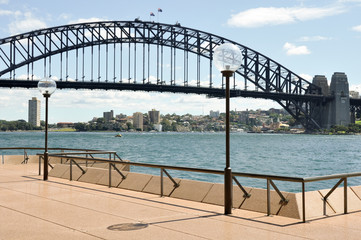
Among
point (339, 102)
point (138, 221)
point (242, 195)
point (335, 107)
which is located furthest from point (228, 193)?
point (339, 102)

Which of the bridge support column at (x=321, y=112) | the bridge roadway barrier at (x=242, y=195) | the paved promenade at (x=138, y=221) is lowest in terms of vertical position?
the paved promenade at (x=138, y=221)

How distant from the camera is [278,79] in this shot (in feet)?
341

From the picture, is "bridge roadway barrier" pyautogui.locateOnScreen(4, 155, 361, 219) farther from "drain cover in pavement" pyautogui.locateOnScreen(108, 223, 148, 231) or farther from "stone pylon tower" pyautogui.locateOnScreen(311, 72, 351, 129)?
"stone pylon tower" pyautogui.locateOnScreen(311, 72, 351, 129)

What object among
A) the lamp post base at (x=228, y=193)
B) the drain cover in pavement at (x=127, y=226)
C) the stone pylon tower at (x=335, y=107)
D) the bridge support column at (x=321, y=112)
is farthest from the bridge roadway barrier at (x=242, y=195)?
the bridge support column at (x=321, y=112)

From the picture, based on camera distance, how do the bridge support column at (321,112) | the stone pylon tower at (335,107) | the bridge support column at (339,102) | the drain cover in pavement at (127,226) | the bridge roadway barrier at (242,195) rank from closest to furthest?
the drain cover in pavement at (127,226)
the bridge roadway barrier at (242,195)
the bridge support column at (339,102)
the stone pylon tower at (335,107)
the bridge support column at (321,112)

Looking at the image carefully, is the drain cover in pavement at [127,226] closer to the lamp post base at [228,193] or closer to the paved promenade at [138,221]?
the paved promenade at [138,221]

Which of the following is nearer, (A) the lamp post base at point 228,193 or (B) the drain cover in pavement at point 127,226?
(B) the drain cover in pavement at point 127,226

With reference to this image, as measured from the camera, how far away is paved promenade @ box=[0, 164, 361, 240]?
594 centimetres

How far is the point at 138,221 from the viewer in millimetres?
6801

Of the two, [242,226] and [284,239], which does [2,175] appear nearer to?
[242,226]

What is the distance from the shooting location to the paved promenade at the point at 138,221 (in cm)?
594

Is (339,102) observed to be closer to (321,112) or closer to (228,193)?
(321,112)

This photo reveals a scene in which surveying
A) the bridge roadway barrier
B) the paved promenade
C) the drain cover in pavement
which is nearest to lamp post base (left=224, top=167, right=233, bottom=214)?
the paved promenade

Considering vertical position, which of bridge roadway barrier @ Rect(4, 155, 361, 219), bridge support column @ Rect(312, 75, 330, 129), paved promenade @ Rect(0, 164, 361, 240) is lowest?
paved promenade @ Rect(0, 164, 361, 240)
